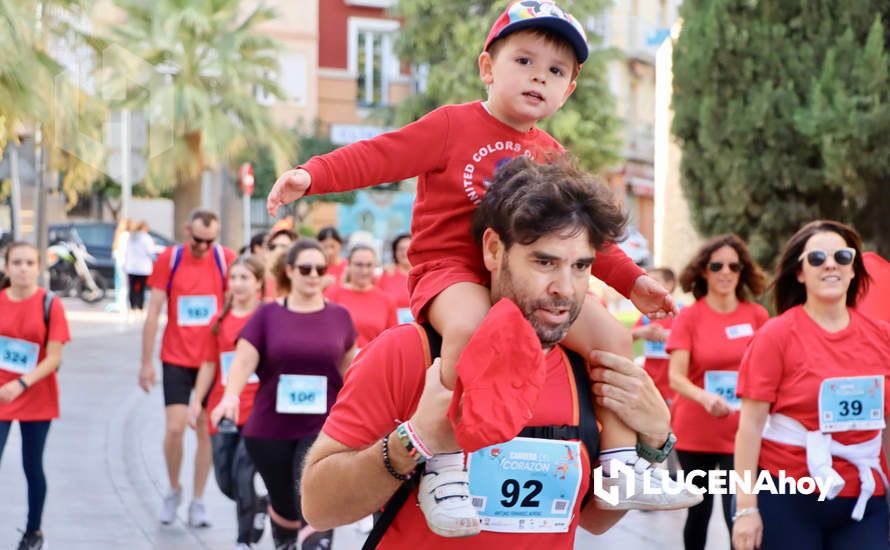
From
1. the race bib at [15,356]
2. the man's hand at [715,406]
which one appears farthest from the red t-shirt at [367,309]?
the man's hand at [715,406]

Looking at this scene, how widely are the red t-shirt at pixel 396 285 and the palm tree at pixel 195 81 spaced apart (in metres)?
24.9

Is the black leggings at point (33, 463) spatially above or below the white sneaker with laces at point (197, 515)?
above

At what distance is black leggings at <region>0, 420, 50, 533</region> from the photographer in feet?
25.6

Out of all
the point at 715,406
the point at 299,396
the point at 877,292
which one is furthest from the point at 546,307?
the point at 715,406

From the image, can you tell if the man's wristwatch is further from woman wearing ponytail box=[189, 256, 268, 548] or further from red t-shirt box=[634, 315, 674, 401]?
red t-shirt box=[634, 315, 674, 401]

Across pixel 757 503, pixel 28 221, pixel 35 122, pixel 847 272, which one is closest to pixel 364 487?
pixel 757 503

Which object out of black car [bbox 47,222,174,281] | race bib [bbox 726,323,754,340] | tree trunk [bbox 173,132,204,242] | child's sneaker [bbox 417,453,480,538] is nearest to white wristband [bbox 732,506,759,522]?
child's sneaker [bbox 417,453,480,538]

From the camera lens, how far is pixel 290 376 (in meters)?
7.01

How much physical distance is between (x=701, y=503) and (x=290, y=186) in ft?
14.6

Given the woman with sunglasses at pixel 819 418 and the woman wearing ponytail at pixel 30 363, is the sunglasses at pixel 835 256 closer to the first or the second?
the woman with sunglasses at pixel 819 418

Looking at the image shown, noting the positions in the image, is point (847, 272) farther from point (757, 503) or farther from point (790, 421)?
point (757, 503)

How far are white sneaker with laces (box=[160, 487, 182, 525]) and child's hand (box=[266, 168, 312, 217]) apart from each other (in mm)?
6392

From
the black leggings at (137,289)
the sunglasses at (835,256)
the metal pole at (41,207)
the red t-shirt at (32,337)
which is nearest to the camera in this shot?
the sunglasses at (835,256)

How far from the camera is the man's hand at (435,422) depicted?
2750 mm
